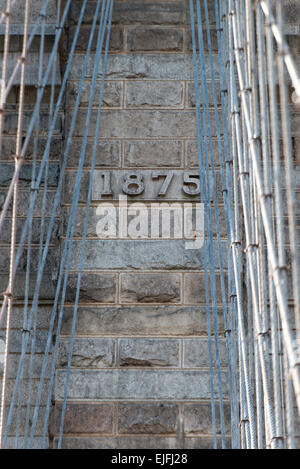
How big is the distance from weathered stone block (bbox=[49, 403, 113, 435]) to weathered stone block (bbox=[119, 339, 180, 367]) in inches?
9.2

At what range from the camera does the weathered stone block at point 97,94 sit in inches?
172

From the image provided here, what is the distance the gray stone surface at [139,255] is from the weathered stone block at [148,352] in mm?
368

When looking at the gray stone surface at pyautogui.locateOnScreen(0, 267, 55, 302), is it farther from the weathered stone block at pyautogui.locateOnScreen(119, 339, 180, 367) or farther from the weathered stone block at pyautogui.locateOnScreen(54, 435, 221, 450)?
the weathered stone block at pyautogui.locateOnScreen(54, 435, 221, 450)

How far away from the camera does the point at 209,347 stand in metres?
3.76

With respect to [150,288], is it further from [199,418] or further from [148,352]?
[199,418]

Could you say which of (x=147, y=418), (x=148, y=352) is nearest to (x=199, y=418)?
(x=147, y=418)

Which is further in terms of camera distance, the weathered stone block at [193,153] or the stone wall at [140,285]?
the weathered stone block at [193,153]

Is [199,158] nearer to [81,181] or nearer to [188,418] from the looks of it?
[81,181]

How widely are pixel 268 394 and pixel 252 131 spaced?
0.94 m

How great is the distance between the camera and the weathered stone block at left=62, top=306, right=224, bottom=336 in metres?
3.95

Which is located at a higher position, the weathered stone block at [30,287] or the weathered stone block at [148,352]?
the weathered stone block at [30,287]

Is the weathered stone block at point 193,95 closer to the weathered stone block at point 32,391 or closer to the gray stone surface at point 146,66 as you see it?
the gray stone surface at point 146,66

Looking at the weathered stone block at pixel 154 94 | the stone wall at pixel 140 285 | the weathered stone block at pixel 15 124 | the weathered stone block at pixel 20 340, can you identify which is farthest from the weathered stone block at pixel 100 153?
the weathered stone block at pixel 20 340
